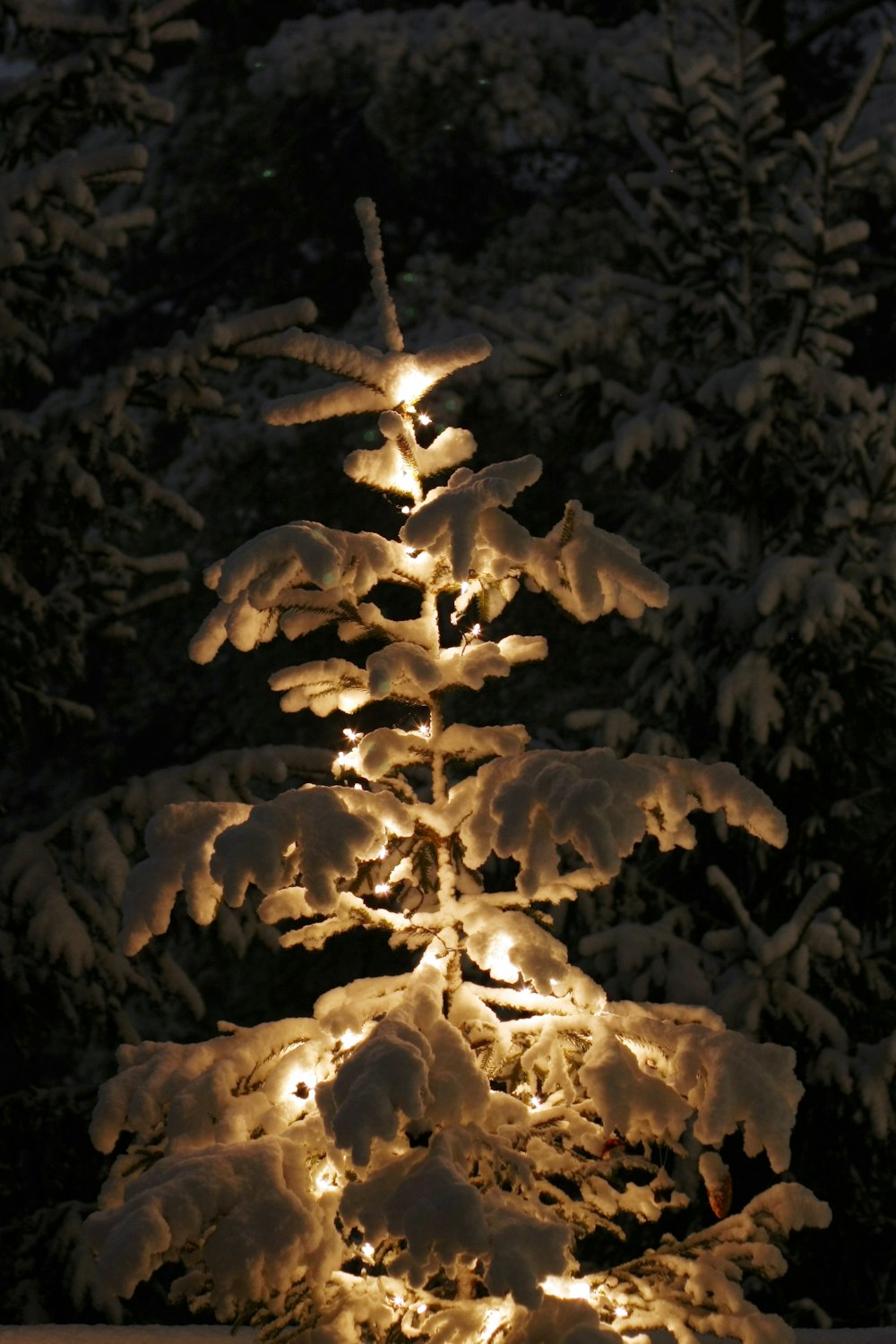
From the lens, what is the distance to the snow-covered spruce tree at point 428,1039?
A: 7.82ft

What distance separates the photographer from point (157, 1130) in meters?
2.88

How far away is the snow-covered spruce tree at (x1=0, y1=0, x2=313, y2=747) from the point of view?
5074 millimetres

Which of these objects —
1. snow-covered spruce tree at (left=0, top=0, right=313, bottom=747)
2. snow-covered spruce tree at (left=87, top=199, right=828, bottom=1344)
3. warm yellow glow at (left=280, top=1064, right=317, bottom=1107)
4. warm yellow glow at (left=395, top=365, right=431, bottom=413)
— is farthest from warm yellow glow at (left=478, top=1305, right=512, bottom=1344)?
snow-covered spruce tree at (left=0, top=0, right=313, bottom=747)

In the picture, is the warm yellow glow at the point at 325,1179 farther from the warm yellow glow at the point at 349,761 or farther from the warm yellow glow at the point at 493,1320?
the warm yellow glow at the point at 349,761

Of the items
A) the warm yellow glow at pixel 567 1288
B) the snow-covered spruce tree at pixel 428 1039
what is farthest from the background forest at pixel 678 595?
the warm yellow glow at pixel 567 1288

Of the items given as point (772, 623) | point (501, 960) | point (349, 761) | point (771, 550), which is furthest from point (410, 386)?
point (771, 550)

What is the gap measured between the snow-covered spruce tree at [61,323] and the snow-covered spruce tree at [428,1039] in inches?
88.8

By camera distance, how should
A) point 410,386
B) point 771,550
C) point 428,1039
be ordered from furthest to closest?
point 771,550, point 410,386, point 428,1039

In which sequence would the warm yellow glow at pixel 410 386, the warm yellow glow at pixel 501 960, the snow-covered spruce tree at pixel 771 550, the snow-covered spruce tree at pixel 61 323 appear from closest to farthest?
the warm yellow glow at pixel 501 960
the warm yellow glow at pixel 410 386
the snow-covered spruce tree at pixel 771 550
the snow-covered spruce tree at pixel 61 323

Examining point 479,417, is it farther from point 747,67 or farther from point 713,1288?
point 713,1288

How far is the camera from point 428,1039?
→ 8.76 feet

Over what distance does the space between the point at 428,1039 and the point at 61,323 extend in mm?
3847

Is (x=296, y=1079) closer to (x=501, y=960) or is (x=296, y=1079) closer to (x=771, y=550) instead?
(x=501, y=960)

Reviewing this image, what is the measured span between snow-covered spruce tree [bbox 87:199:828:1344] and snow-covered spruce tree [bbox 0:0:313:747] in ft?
7.40
